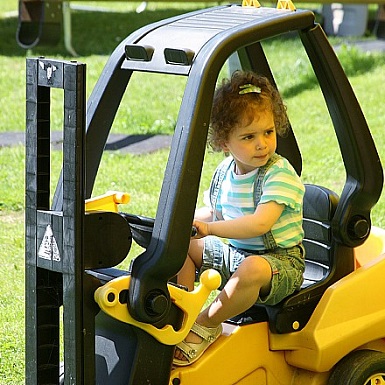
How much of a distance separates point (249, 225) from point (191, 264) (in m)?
0.28

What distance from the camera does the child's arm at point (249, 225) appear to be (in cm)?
260

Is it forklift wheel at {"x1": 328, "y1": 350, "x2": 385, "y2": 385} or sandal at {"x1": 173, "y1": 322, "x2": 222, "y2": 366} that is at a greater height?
sandal at {"x1": 173, "y1": 322, "x2": 222, "y2": 366}

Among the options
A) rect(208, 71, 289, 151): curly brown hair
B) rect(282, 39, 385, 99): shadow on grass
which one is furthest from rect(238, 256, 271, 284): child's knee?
rect(282, 39, 385, 99): shadow on grass

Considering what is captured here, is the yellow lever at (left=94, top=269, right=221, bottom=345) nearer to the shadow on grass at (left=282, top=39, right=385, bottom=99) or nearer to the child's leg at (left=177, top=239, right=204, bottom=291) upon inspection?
the child's leg at (left=177, top=239, right=204, bottom=291)

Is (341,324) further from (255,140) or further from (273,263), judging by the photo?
(255,140)

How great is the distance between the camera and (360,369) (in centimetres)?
273

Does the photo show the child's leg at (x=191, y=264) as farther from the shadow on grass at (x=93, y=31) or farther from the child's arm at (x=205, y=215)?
the shadow on grass at (x=93, y=31)

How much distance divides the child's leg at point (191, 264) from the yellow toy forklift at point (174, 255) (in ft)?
0.58

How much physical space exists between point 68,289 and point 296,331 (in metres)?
0.76

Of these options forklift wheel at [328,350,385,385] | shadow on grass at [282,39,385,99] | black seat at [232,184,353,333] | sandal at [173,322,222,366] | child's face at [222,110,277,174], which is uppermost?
child's face at [222,110,277,174]

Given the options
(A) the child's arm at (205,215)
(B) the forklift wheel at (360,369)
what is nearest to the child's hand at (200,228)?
(A) the child's arm at (205,215)

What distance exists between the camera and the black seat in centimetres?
271

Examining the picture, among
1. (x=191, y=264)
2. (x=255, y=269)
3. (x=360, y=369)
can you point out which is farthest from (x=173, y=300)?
(x=360, y=369)

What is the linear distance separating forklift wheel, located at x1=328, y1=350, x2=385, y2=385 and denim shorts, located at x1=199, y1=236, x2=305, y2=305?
269 millimetres
